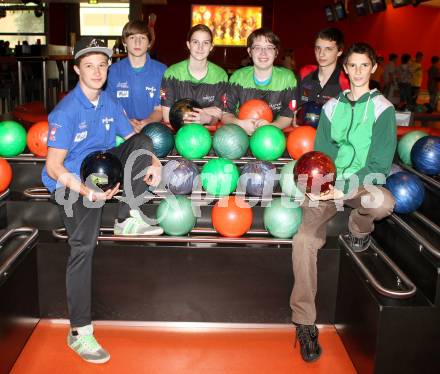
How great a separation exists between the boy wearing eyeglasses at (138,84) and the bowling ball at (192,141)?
0.48 m

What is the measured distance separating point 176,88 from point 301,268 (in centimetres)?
175

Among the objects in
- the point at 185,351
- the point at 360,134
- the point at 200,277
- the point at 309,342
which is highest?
the point at 360,134

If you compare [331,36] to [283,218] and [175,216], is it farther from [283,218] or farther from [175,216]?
[175,216]

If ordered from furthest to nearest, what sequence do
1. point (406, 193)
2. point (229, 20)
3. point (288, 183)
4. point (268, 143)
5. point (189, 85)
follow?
point (229, 20), point (189, 85), point (268, 143), point (288, 183), point (406, 193)

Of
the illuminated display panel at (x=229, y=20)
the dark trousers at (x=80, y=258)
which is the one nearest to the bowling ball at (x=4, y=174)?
the dark trousers at (x=80, y=258)

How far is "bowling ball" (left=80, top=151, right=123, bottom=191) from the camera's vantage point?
2443 millimetres

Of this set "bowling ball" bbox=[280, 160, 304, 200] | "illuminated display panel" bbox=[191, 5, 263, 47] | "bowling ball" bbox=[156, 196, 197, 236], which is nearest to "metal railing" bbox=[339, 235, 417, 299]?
"bowling ball" bbox=[280, 160, 304, 200]

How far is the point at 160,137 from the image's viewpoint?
3262mm

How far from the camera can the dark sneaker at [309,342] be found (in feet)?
8.27

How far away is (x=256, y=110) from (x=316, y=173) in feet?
4.13

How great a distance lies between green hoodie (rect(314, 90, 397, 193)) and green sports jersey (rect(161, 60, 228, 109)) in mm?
1140

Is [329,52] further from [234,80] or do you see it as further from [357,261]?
[357,261]

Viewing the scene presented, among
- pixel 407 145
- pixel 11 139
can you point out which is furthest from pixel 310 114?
pixel 11 139

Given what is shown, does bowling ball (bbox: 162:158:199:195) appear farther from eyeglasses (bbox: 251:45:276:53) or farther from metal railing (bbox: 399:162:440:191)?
metal railing (bbox: 399:162:440:191)
